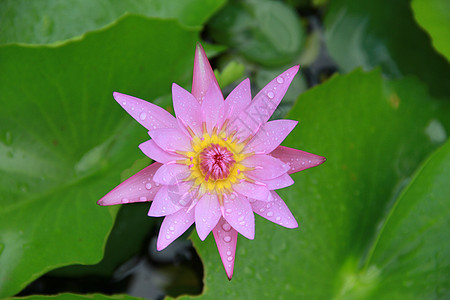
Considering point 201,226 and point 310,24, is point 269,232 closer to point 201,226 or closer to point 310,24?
point 201,226

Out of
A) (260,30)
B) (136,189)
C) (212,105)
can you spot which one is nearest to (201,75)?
(212,105)

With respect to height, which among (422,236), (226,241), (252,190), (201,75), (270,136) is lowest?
(422,236)

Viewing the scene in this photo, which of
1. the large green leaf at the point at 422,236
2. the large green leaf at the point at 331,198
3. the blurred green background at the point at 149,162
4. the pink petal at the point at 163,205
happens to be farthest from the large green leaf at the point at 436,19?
the pink petal at the point at 163,205

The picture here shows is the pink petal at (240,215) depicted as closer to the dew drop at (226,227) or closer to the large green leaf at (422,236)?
the dew drop at (226,227)

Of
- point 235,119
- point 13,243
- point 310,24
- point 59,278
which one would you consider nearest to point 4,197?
point 13,243

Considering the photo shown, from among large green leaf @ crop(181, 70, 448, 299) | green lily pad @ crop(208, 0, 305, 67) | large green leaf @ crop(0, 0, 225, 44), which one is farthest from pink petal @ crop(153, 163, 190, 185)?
green lily pad @ crop(208, 0, 305, 67)

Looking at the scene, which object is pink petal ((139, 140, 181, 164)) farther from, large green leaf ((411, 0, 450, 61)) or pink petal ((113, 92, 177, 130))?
large green leaf ((411, 0, 450, 61))

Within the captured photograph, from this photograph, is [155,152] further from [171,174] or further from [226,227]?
[226,227]
